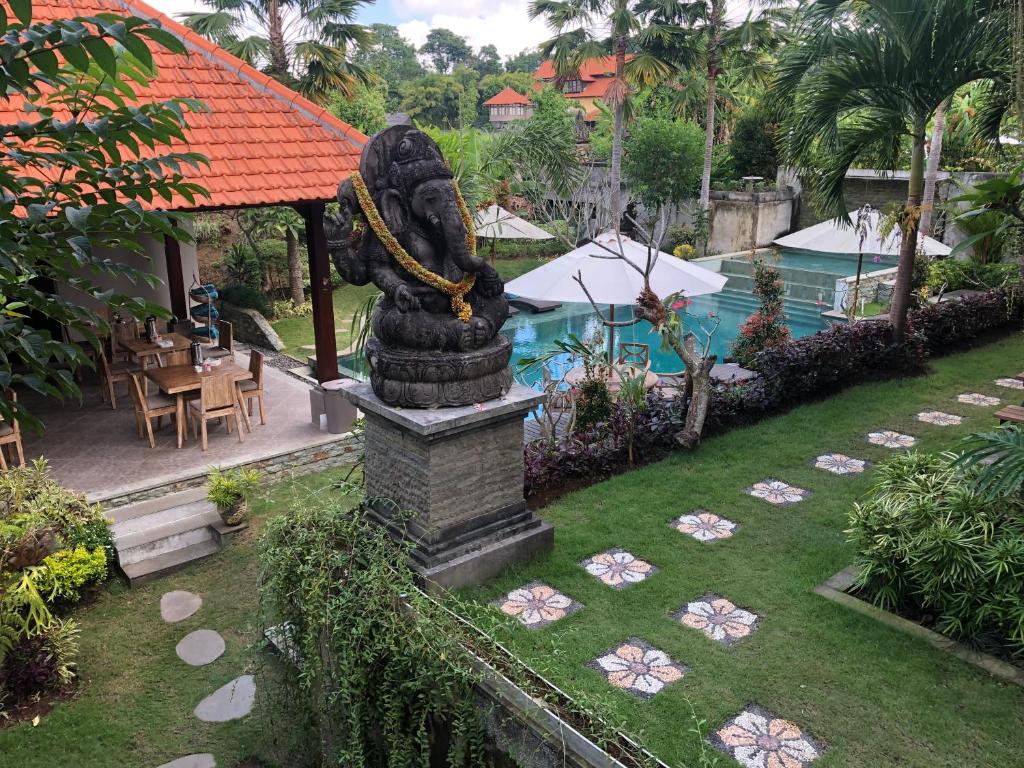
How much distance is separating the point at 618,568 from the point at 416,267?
2610mm

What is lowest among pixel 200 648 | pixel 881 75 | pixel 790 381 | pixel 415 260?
pixel 200 648

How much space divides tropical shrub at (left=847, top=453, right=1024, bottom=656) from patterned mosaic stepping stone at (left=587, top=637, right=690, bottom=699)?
156 cm

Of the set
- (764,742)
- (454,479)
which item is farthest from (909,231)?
(764,742)

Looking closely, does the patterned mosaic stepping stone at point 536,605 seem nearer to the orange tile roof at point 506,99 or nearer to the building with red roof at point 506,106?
the building with red roof at point 506,106

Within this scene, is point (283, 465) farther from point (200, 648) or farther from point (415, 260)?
point (415, 260)

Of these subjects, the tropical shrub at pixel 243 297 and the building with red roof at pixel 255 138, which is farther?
the tropical shrub at pixel 243 297

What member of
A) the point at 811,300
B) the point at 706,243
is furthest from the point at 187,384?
the point at 706,243

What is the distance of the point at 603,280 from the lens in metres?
9.10

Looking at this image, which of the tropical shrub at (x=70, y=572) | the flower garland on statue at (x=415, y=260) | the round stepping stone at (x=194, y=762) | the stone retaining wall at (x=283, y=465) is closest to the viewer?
the round stepping stone at (x=194, y=762)

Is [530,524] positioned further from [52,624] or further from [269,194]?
[269,194]

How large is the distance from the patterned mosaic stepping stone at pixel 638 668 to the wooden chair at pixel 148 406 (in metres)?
5.95

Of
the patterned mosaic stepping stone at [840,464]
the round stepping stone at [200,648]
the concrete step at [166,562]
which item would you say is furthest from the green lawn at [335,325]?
the patterned mosaic stepping stone at [840,464]

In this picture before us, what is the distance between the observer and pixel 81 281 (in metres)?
2.30

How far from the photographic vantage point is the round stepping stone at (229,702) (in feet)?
17.1
